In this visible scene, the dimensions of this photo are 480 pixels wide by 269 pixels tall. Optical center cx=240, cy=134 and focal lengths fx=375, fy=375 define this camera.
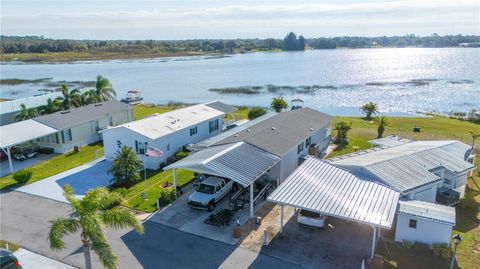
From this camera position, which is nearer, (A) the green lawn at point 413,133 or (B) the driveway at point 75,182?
(B) the driveway at point 75,182

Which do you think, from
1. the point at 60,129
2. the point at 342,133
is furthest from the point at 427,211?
the point at 60,129

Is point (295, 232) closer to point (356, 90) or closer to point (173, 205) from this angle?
point (173, 205)

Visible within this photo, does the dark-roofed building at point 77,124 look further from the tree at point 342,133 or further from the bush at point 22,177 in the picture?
the tree at point 342,133

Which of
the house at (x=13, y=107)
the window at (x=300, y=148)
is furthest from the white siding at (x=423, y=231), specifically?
the house at (x=13, y=107)

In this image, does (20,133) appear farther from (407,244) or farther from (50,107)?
(407,244)

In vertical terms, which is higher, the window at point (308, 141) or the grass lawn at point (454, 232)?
the window at point (308, 141)

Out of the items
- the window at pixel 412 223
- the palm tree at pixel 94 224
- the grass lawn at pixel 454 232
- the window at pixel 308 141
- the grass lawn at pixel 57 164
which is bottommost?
the grass lawn at pixel 57 164
